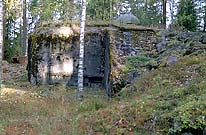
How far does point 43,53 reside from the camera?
839 inches

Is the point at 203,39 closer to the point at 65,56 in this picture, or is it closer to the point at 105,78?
the point at 105,78

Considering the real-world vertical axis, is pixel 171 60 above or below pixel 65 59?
above

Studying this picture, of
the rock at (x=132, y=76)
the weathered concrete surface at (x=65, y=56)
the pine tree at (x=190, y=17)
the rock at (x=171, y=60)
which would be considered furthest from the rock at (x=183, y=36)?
the pine tree at (x=190, y=17)

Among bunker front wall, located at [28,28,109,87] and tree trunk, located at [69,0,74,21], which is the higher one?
tree trunk, located at [69,0,74,21]

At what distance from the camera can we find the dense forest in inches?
375

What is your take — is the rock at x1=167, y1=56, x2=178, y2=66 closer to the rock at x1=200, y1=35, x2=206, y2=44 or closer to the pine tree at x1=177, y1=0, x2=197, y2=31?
the rock at x1=200, y1=35, x2=206, y2=44

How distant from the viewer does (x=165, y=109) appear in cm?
962

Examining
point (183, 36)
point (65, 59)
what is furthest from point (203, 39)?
point (65, 59)

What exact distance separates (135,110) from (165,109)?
3.23ft

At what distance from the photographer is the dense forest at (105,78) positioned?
31.2ft

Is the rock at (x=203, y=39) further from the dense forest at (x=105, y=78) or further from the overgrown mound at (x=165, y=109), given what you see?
the overgrown mound at (x=165, y=109)

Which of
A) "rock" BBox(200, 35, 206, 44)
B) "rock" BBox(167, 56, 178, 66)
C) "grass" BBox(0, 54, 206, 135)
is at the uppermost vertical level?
"rock" BBox(200, 35, 206, 44)

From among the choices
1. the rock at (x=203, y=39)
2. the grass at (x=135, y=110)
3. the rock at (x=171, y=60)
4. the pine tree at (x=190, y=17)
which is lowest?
the grass at (x=135, y=110)

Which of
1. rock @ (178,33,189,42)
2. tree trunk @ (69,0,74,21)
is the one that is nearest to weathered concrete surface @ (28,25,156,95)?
tree trunk @ (69,0,74,21)
